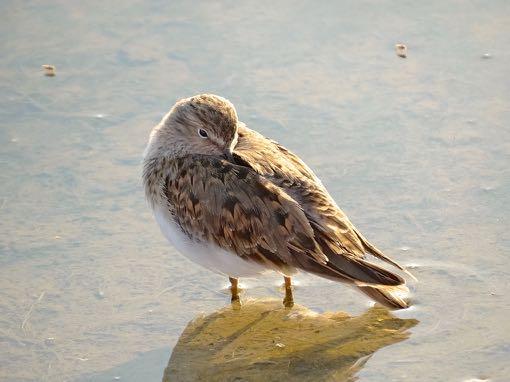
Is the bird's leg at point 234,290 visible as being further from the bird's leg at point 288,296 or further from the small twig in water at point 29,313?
the small twig in water at point 29,313

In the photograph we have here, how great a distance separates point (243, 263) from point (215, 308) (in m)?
0.41

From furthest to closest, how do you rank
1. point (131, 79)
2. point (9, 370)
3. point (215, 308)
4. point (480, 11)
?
point (480, 11) < point (131, 79) < point (215, 308) < point (9, 370)

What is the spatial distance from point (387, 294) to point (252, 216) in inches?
35.0

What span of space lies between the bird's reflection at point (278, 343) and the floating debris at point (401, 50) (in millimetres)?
2957

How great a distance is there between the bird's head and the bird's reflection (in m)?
0.99

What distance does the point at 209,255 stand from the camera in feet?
20.7

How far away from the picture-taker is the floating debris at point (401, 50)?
343 inches

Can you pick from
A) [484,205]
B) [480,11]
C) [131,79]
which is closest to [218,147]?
[484,205]

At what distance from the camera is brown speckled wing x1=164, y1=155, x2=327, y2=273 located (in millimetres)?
6078

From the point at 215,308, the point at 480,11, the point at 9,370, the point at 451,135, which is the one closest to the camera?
the point at 9,370

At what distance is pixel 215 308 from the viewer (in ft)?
21.2

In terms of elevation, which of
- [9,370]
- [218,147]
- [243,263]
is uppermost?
[218,147]

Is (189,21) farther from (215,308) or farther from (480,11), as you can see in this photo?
(215,308)

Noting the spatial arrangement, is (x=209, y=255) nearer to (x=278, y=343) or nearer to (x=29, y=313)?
(x=278, y=343)
